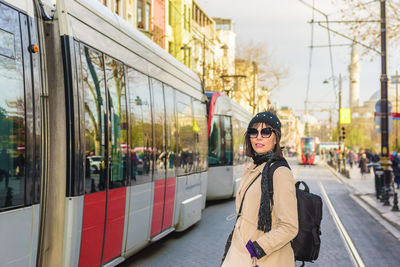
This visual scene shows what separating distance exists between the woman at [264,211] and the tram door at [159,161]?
4677 mm

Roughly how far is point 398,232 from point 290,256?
9.68m

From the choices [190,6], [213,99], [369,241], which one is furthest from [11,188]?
[190,6]

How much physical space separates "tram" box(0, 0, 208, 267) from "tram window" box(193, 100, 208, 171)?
10.6 feet

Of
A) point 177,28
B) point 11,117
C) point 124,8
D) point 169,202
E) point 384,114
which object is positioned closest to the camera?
point 11,117

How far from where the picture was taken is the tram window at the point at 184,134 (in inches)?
400

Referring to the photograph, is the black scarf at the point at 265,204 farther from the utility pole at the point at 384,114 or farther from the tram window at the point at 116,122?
the utility pole at the point at 384,114

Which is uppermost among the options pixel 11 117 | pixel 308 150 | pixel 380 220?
pixel 11 117

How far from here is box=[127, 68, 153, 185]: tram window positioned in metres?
7.18

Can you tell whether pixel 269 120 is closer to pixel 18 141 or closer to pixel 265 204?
pixel 265 204

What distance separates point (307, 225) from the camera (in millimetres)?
3426

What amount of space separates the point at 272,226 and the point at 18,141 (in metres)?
2.16

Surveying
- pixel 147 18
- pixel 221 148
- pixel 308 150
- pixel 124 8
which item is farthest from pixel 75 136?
pixel 308 150

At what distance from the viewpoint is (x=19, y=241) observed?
452 cm

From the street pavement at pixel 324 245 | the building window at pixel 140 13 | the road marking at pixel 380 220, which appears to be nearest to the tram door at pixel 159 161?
the street pavement at pixel 324 245
